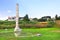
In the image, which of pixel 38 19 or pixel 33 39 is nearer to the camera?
pixel 33 39

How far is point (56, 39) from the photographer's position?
46.1 feet

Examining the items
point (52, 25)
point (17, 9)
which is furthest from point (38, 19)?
point (17, 9)

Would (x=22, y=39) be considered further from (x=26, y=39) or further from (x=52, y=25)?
(x=52, y=25)

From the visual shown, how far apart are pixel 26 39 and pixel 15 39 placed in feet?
2.88

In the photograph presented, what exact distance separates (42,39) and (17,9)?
4.65 m

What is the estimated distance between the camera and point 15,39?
14.1m

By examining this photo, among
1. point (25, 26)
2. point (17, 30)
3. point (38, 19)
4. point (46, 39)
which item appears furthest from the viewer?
point (38, 19)

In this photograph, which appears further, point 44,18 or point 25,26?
point 44,18

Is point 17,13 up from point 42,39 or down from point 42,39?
up

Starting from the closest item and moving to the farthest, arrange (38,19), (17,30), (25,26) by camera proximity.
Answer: (17,30)
(25,26)
(38,19)

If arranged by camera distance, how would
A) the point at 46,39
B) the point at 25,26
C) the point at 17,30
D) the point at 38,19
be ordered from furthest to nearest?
the point at 38,19, the point at 25,26, the point at 17,30, the point at 46,39

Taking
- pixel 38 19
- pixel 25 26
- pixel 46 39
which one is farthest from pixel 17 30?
pixel 38 19

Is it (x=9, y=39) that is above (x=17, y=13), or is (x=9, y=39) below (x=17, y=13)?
below

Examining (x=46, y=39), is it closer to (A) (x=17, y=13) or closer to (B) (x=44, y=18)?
(A) (x=17, y=13)
